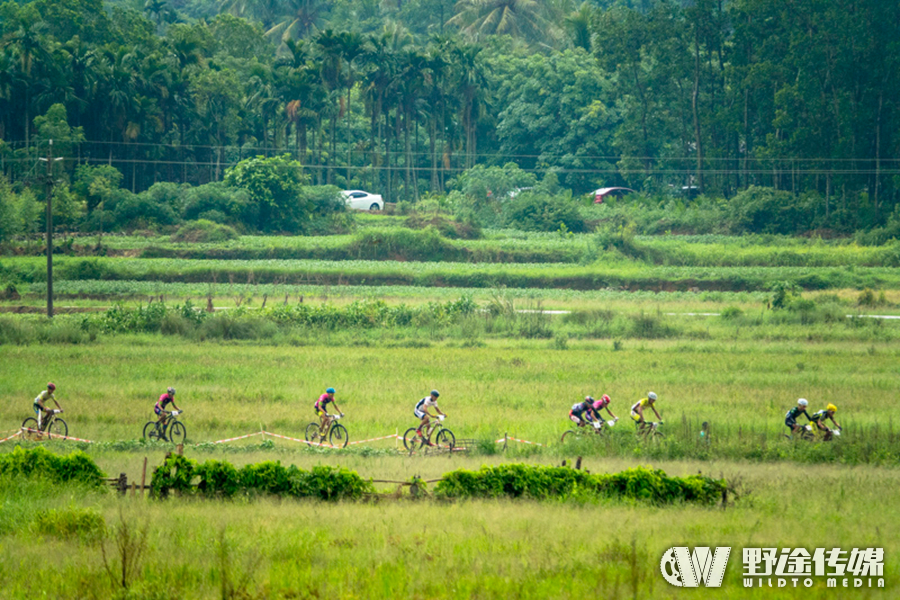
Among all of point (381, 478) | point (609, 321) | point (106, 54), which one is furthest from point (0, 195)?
point (381, 478)

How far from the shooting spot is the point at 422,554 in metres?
12.6

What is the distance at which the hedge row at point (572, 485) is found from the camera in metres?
16.1

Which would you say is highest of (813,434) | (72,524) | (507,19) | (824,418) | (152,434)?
(507,19)

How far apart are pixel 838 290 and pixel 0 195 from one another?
2096 inches

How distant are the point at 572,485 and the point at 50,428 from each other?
13210mm

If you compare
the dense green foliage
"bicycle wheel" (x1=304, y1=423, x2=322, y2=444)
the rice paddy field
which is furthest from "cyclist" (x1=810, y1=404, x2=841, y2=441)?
the dense green foliage

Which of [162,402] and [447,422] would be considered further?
[447,422]

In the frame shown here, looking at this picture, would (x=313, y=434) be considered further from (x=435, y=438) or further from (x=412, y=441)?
(x=435, y=438)

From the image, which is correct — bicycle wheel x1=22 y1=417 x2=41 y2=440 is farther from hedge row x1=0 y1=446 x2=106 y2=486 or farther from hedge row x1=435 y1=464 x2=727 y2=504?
hedge row x1=435 y1=464 x2=727 y2=504

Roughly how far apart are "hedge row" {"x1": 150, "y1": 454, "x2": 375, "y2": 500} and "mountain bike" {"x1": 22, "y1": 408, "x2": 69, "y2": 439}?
6.83 meters

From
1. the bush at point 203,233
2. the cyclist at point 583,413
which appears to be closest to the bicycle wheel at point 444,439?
the cyclist at point 583,413

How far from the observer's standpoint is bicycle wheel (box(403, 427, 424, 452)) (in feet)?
68.8

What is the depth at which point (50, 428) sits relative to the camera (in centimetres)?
2156

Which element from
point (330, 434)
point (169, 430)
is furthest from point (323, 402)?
point (169, 430)
